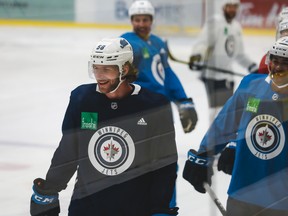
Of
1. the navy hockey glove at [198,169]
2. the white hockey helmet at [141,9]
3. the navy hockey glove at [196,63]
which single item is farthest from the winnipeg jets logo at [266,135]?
the navy hockey glove at [196,63]

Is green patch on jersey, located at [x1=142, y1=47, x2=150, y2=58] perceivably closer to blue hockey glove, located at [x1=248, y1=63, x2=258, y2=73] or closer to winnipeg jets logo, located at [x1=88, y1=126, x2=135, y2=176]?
blue hockey glove, located at [x1=248, y1=63, x2=258, y2=73]

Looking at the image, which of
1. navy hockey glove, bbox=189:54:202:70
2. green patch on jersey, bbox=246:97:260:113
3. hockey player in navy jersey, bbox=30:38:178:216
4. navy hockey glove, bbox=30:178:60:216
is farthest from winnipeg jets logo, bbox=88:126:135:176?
navy hockey glove, bbox=189:54:202:70

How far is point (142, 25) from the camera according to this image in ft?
10.7

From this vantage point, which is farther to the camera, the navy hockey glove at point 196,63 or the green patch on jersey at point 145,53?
the navy hockey glove at point 196,63

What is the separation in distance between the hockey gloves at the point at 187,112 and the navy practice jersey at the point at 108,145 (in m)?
1.07

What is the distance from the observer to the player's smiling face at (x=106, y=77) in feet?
5.58

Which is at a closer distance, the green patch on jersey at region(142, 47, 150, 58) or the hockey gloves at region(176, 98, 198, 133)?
the hockey gloves at region(176, 98, 198, 133)

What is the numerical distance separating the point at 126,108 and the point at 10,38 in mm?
3626

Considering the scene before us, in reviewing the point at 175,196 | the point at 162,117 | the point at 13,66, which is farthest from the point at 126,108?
the point at 13,66

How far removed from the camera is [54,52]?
5.37 meters

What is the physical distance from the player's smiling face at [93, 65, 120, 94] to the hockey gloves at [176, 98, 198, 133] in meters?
1.09

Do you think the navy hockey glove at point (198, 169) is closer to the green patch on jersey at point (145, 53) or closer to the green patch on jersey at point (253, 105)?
the green patch on jersey at point (253, 105)

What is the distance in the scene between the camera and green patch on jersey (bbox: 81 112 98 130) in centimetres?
172

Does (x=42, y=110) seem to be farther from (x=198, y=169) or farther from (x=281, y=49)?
(x=281, y=49)
